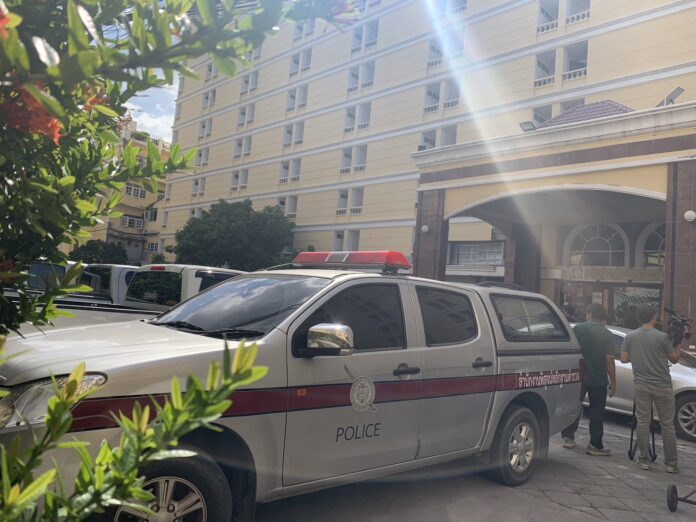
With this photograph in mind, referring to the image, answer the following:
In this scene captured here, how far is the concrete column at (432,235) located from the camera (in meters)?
16.8

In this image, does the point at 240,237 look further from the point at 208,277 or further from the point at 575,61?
the point at 208,277

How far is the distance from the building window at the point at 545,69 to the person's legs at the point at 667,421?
20.7m

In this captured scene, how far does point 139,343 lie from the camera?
3.05 m

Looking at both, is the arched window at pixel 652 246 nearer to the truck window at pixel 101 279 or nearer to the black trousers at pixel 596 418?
the black trousers at pixel 596 418

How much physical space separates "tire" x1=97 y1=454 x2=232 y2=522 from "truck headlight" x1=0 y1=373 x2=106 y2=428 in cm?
50

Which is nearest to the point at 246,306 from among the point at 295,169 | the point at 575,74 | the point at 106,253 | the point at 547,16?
the point at 575,74

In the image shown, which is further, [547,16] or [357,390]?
[547,16]

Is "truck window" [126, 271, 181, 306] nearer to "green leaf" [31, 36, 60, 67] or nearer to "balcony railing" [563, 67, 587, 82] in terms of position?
"green leaf" [31, 36, 60, 67]

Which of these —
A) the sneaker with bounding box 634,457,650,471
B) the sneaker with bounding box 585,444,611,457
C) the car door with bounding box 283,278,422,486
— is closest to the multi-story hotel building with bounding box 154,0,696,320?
the sneaker with bounding box 585,444,611,457

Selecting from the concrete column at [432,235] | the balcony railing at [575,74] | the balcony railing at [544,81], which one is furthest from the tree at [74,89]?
the balcony railing at [544,81]

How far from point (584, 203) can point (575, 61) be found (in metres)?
11.2

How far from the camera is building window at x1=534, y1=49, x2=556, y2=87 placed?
78.4 feet

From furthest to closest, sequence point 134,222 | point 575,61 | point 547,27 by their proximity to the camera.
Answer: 1. point 134,222
2. point 547,27
3. point 575,61

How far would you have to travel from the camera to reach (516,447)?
4.96m
